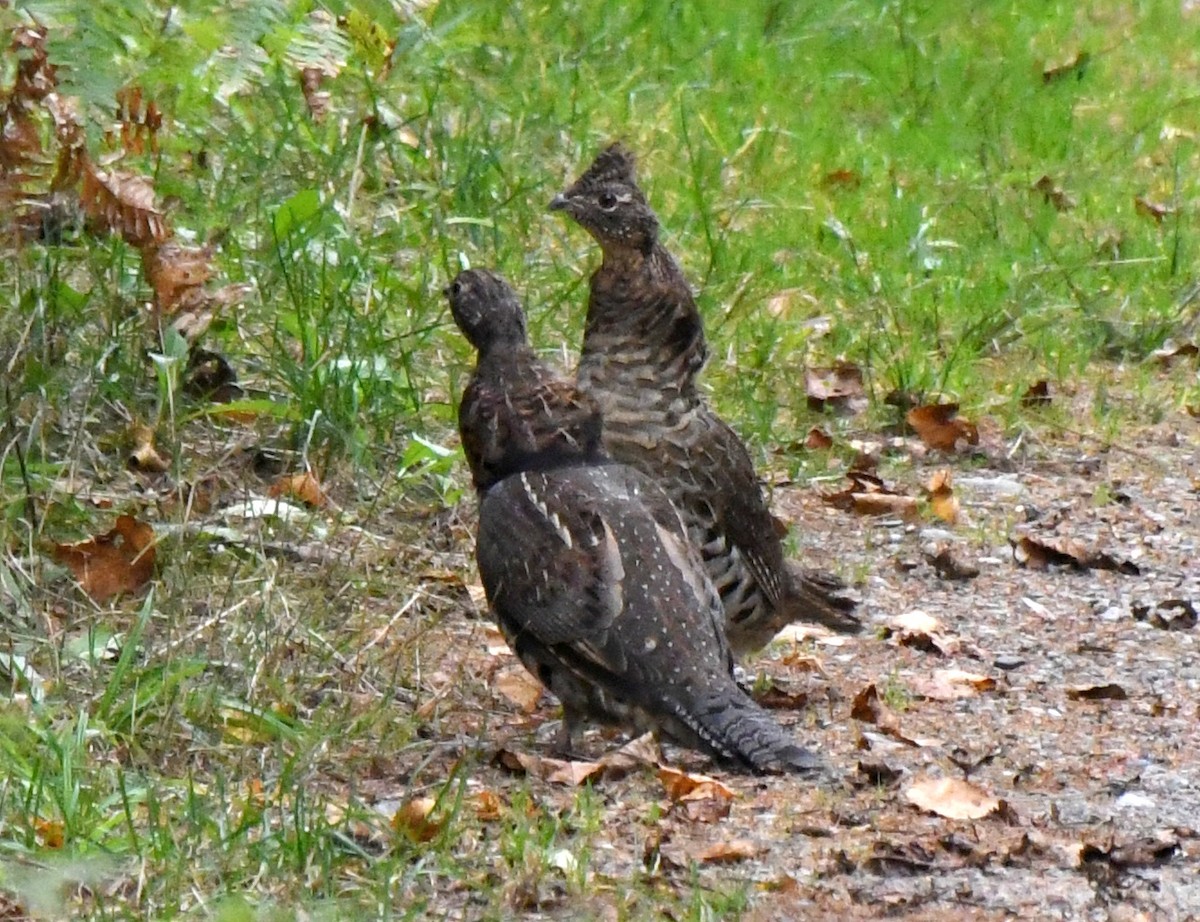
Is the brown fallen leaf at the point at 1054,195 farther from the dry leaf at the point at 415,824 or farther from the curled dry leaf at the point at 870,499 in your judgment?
the dry leaf at the point at 415,824

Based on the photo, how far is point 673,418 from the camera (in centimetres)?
615

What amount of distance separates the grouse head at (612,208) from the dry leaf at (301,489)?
1.01 m

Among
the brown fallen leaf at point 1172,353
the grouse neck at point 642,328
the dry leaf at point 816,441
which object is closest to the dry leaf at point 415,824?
the grouse neck at point 642,328

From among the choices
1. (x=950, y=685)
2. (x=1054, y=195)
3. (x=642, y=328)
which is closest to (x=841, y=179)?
(x=1054, y=195)

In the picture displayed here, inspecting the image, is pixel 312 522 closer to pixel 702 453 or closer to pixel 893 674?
pixel 702 453

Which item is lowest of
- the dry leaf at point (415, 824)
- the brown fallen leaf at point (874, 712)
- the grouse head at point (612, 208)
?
the brown fallen leaf at point (874, 712)

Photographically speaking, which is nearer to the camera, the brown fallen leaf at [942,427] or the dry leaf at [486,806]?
the dry leaf at [486,806]

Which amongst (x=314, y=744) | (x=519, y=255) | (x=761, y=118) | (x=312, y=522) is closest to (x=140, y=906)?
(x=314, y=744)

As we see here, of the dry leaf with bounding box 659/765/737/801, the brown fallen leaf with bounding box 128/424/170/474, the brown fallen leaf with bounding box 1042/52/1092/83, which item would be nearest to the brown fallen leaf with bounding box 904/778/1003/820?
the dry leaf with bounding box 659/765/737/801

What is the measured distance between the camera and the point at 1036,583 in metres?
6.79

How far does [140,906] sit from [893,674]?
248 centimetres

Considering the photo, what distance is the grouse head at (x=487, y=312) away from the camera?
569 centimetres

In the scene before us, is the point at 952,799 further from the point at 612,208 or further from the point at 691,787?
the point at 612,208

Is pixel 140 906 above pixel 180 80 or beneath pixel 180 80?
beneath
